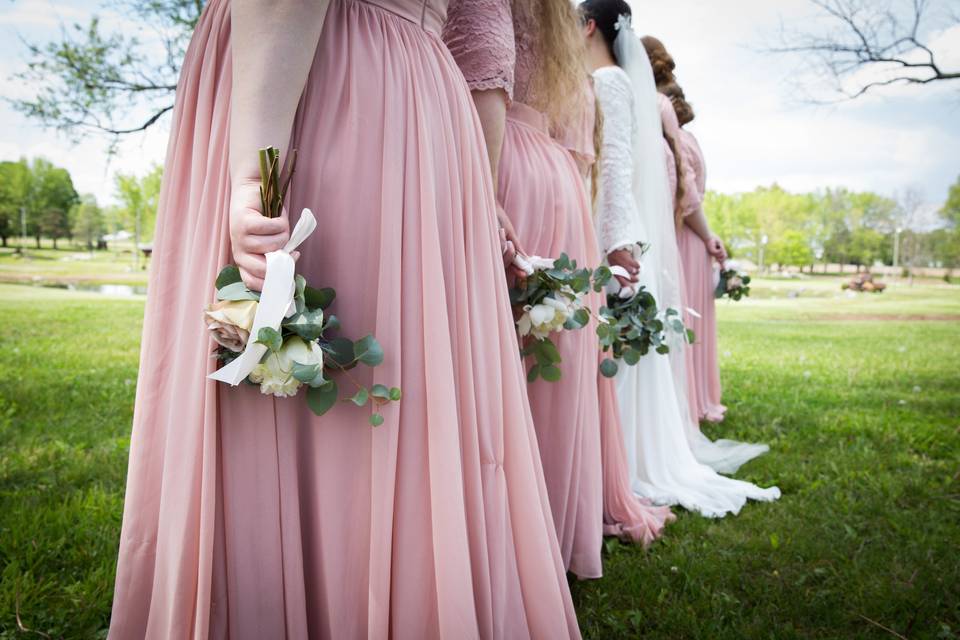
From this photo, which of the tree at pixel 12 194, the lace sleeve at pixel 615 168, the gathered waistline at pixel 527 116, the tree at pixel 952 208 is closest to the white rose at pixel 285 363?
the gathered waistline at pixel 527 116

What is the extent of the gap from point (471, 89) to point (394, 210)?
1.95ft

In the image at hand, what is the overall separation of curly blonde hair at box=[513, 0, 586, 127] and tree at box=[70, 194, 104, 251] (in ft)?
21.3

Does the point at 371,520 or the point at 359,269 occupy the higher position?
the point at 359,269

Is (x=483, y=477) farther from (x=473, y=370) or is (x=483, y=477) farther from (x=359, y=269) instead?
(x=359, y=269)

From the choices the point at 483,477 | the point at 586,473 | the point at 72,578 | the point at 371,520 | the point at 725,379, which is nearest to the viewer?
the point at 371,520

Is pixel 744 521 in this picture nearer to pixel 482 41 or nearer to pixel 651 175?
pixel 651 175

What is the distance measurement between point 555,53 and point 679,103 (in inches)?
115

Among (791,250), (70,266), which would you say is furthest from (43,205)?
(791,250)

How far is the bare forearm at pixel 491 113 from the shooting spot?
→ 1.56m

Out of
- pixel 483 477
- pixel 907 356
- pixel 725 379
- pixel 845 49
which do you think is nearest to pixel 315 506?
pixel 483 477

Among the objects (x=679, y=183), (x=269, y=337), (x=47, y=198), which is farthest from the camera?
(x=47, y=198)

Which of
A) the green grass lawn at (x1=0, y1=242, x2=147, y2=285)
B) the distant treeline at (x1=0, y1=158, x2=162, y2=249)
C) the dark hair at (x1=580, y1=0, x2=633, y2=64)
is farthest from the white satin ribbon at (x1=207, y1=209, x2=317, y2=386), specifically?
the green grass lawn at (x1=0, y1=242, x2=147, y2=285)

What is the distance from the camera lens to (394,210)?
1136mm

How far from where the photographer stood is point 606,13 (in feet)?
9.55
